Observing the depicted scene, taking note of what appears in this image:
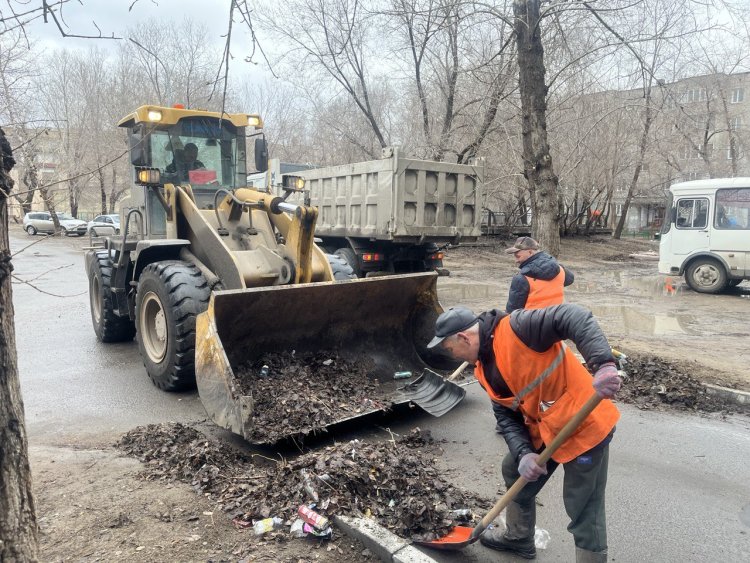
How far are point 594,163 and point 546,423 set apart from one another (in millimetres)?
25567

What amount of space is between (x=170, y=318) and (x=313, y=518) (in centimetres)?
301

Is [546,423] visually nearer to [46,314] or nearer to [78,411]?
[78,411]

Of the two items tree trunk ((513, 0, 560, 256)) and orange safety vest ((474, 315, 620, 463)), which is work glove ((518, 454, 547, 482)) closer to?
orange safety vest ((474, 315, 620, 463))

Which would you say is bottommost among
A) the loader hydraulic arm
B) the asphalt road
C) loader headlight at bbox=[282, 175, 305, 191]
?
the asphalt road

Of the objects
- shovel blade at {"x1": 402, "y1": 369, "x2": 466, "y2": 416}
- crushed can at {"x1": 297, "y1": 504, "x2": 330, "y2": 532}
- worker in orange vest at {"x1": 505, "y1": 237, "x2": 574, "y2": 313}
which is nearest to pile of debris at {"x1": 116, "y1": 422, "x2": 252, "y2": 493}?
crushed can at {"x1": 297, "y1": 504, "x2": 330, "y2": 532}

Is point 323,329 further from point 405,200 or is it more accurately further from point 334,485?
point 405,200

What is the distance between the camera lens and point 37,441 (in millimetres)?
4621

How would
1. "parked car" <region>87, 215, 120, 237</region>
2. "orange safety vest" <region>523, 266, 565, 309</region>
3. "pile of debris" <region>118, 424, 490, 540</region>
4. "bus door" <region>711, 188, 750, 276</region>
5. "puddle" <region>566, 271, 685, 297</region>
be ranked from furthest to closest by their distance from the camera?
"parked car" <region>87, 215, 120, 237</region> → "puddle" <region>566, 271, 685, 297</region> → "bus door" <region>711, 188, 750, 276</region> → "orange safety vest" <region>523, 266, 565, 309</region> → "pile of debris" <region>118, 424, 490, 540</region>

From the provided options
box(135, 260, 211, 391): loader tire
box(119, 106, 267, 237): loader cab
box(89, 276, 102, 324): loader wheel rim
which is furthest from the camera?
box(89, 276, 102, 324): loader wheel rim

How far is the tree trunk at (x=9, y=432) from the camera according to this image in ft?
6.82

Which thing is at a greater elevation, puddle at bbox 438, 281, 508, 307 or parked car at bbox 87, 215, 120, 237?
parked car at bbox 87, 215, 120, 237

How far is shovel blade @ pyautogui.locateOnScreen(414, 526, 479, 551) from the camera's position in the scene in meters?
3.07

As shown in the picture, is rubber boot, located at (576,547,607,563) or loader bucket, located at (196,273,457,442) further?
loader bucket, located at (196,273,457,442)

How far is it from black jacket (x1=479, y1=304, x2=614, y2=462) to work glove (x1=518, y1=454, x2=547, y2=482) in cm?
7
